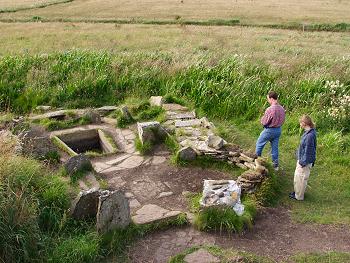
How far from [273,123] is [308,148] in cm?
110

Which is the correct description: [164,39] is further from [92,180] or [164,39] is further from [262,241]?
[262,241]

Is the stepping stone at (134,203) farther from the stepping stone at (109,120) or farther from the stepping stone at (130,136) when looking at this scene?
the stepping stone at (109,120)

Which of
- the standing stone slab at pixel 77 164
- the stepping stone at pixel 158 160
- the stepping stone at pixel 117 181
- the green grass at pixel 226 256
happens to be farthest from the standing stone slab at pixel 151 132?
the green grass at pixel 226 256

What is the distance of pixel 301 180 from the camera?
27.2ft

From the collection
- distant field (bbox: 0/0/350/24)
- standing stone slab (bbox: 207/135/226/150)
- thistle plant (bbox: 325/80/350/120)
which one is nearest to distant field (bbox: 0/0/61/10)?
distant field (bbox: 0/0/350/24)

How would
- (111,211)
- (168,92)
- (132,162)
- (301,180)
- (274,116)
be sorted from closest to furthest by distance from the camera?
(111,211)
(301,180)
(274,116)
(132,162)
(168,92)

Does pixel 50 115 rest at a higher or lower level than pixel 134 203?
higher

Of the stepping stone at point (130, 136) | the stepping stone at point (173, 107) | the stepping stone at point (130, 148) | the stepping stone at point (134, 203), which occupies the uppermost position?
the stepping stone at point (173, 107)

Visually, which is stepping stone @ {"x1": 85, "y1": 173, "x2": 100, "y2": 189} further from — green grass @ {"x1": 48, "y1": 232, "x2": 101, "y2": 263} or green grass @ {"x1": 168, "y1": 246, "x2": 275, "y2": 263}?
green grass @ {"x1": 168, "y1": 246, "x2": 275, "y2": 263}

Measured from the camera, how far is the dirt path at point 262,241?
6.70 meters

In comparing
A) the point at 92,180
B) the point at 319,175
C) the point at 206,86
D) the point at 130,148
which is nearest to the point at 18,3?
the point at 206,86

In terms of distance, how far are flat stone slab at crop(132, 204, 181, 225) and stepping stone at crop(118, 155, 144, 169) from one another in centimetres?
175

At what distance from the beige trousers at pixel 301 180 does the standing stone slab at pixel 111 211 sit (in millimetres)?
3301

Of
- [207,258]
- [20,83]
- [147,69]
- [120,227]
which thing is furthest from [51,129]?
[207,258]
